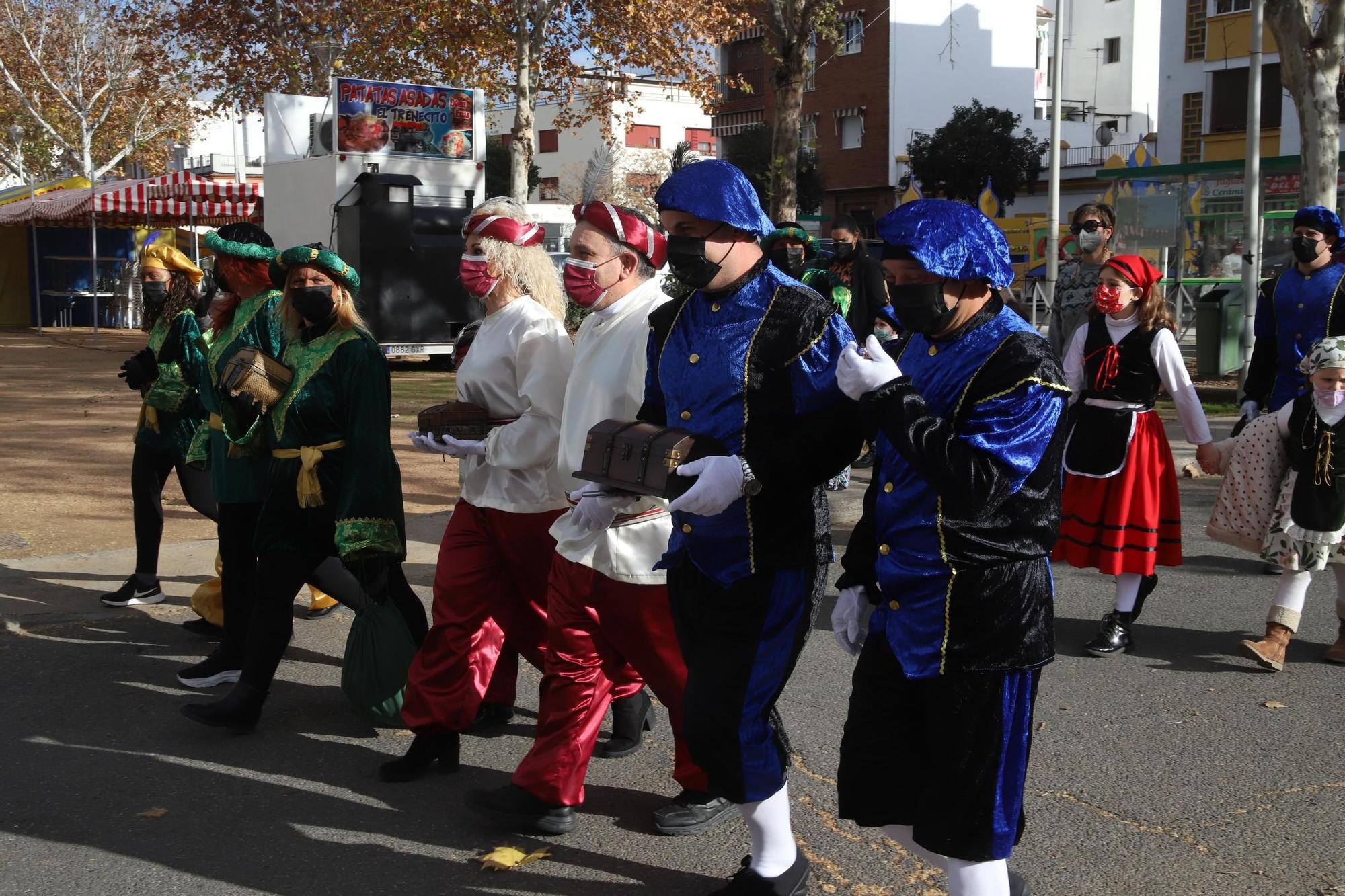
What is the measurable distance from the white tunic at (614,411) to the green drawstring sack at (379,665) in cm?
108

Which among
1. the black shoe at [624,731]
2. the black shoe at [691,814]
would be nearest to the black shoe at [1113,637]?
the black shoe at [624,731]

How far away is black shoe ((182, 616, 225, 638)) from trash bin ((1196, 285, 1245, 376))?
1510 centimetres

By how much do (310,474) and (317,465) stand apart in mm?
51

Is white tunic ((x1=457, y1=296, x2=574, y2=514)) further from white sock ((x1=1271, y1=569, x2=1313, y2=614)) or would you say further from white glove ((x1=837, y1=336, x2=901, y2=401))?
white sock ((x1=1271, y1=569, x2=1313, y2=614))

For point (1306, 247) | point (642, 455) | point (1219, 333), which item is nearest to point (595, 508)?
point (642, 455)

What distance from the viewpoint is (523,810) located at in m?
3.94

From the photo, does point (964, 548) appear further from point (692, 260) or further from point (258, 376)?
point (258, 376)

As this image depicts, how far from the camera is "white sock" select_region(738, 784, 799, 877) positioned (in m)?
3.34

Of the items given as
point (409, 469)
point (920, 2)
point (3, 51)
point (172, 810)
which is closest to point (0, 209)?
point (3, 51)

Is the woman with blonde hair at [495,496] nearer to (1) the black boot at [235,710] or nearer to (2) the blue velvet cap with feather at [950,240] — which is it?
(1) the black boot at [235,710]

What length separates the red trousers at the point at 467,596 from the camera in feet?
14.3

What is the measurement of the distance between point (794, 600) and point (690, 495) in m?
0.45

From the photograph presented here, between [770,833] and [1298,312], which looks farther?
[1298,312]

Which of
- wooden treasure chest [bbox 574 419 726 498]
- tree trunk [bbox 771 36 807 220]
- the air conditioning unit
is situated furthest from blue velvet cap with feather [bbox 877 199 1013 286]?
the air conditioning unit
